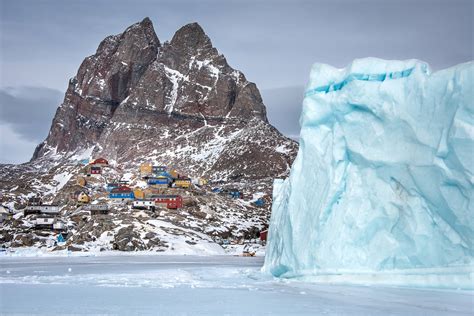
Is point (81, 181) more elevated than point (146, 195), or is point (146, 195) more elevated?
point (81, 181)

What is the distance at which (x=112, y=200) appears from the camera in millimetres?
103125

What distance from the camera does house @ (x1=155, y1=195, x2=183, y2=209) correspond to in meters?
101

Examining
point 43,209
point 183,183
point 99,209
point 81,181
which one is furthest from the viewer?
point 81,181

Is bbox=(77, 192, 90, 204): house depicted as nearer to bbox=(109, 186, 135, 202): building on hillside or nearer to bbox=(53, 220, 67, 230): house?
bbox=(109, 186, 135, 202): building on hillside

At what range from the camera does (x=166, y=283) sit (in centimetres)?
2764

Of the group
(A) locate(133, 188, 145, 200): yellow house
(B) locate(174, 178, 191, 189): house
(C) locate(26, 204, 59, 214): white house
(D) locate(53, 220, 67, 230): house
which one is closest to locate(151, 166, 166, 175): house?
(B) locate(174, 178, 191, 189): house

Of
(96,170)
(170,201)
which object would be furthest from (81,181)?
(170,201)

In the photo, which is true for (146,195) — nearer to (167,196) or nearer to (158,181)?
(167,196)

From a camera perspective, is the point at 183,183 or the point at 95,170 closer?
the point at 183,183

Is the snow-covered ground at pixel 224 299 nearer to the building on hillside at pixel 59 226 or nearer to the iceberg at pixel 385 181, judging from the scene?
the iceberg at pixel 385 181

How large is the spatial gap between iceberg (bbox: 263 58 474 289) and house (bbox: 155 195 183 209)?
7432cm

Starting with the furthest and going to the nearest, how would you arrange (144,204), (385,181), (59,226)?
(144,204), (59,226), (385,181)

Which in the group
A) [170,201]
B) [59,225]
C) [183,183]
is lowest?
[59,225]

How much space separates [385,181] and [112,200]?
8386 cm
